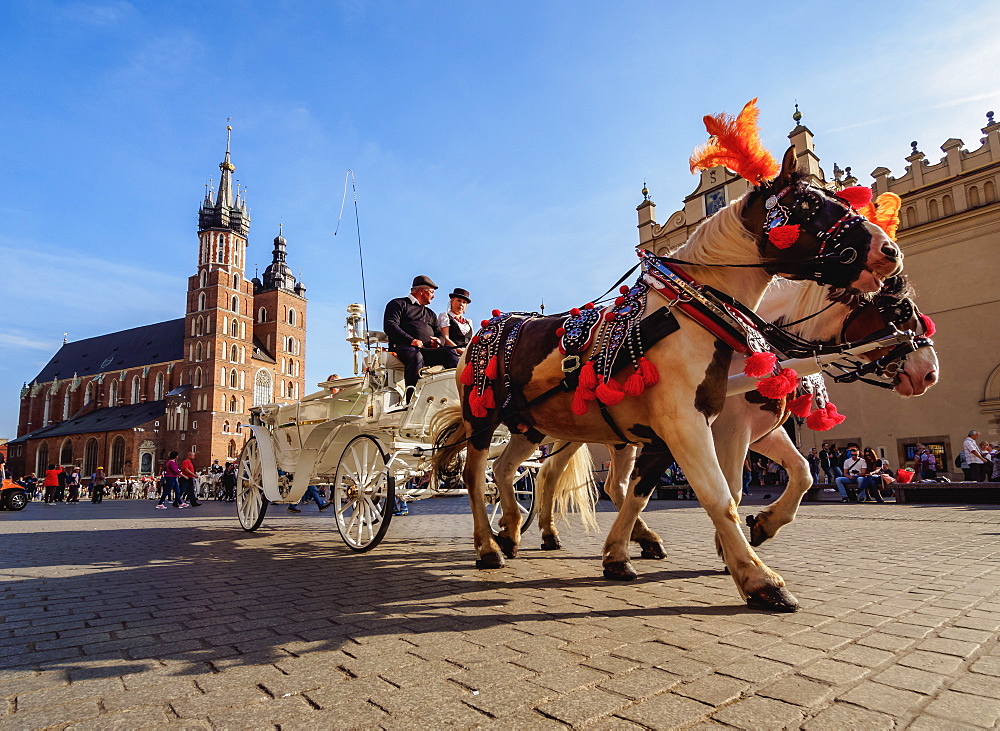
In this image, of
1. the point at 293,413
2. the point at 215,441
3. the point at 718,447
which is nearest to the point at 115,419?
the point at 215,441

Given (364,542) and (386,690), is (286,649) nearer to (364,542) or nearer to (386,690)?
(386,690)

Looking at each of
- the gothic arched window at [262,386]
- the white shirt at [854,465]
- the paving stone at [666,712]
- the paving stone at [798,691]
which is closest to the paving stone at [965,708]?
the paving stone at [798,691]

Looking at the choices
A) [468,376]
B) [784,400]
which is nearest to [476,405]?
[468,376]

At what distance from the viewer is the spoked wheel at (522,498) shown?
6086 millimetres

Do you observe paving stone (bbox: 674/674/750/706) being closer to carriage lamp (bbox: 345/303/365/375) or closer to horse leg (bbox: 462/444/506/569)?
horse leg (bbox: 462/444/506/569)

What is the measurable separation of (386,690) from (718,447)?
10.2 feet

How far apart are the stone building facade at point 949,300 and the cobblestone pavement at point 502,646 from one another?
52.2 ft

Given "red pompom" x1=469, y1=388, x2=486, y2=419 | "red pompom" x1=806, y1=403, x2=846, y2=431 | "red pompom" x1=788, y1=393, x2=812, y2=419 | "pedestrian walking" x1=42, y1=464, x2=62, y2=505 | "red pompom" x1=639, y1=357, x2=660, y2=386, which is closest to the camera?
"red pompom" x1=639, y1=357, x2=660, y2=386

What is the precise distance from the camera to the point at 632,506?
3.94 metres

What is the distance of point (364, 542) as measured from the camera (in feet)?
19.4

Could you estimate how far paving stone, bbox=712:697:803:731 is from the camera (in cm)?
170

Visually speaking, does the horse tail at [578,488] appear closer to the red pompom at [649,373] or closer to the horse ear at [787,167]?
the red pompom at [649,373]

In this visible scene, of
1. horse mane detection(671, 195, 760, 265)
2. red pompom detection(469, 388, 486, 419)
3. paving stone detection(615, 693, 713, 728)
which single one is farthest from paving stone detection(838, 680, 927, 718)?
red pompom detection(469, 388, 486, 419)

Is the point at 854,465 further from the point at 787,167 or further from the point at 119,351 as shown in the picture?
the point at 119,351
